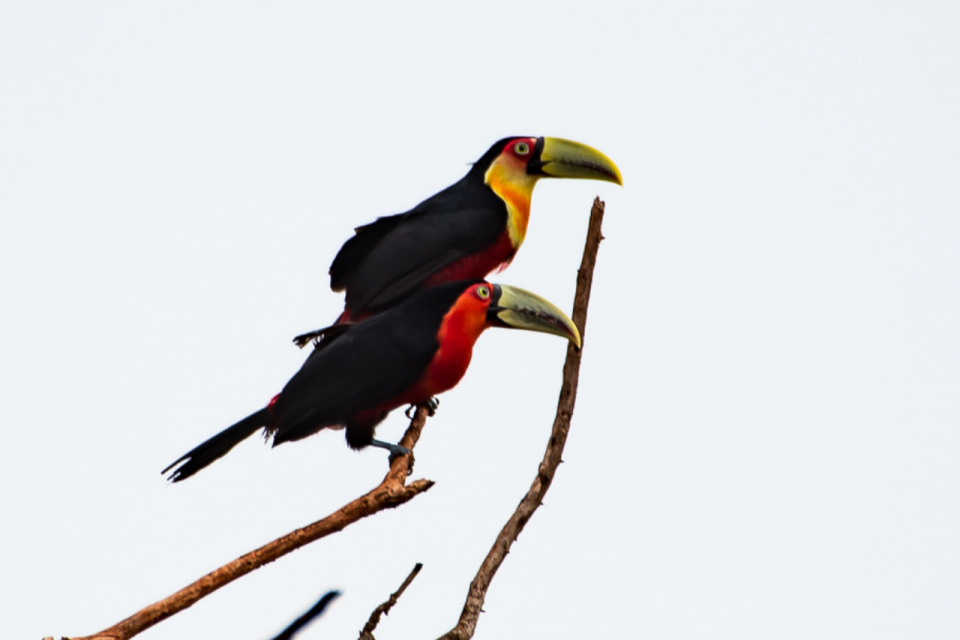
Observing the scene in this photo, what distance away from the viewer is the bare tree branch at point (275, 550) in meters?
2.27

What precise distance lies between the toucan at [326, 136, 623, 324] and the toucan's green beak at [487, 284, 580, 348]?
303 millimetres

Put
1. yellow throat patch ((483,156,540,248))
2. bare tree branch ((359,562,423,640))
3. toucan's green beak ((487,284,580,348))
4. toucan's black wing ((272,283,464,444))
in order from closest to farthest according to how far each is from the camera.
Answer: bare tree branch ((359,562,423,640)), toucan's black wing ((272,283,464,444)), toucan's green beak ((487,284,580,348)), yellow throat patch ((483,156,540,248))

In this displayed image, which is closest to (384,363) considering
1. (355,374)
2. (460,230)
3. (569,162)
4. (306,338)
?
(355,374)

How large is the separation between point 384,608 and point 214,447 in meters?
0.71

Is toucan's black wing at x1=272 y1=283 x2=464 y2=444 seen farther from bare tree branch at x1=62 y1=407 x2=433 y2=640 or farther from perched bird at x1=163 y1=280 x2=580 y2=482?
bare tree branch at x1=62 y1=407 x2=433 y2=640

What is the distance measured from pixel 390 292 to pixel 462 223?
0.34 meters

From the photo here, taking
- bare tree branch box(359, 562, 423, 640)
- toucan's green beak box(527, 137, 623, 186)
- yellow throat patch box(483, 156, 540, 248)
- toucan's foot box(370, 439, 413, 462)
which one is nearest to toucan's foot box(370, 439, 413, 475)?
toucan's foot box(370, 439, 413, 462)

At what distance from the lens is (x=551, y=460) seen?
272 cm

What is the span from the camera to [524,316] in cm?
301

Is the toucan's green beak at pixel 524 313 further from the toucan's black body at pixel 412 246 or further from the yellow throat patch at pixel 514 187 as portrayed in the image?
the yellow throat patch at pixel 514 187

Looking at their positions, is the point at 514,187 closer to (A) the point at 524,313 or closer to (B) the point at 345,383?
(A) the point at 524,313

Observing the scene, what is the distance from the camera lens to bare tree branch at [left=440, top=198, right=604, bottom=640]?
8.13 feet

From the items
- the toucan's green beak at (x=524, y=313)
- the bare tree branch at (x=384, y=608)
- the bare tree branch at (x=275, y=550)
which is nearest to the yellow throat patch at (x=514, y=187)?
the toucan's green beak at (x=524, y=313)

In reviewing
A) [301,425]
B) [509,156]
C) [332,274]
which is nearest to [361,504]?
[301,425]
